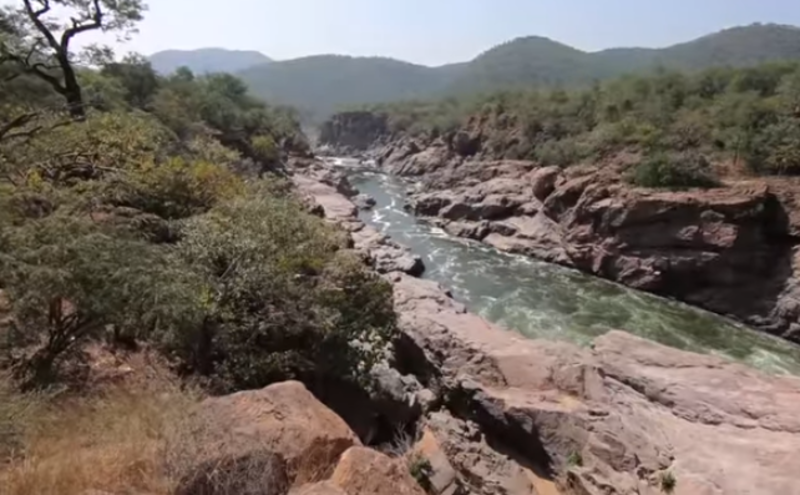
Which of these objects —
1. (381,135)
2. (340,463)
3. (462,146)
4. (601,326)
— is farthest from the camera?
Result: (381,135)

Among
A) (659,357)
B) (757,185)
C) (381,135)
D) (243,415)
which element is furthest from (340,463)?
(381,135)

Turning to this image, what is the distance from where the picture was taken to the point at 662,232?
26.2 metres

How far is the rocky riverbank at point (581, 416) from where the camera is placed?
30.7ft

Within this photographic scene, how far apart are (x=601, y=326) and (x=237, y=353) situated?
14.7 m

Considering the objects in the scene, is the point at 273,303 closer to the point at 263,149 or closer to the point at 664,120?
the point at 263,149

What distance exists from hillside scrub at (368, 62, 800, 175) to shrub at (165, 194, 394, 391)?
2451cm

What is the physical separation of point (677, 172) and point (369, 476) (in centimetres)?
2719

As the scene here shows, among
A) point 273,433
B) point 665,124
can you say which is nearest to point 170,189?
point 273,433

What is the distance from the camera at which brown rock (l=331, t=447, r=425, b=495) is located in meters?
5.22

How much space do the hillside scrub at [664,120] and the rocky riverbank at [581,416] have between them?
65.5 ft

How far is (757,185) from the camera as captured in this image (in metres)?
26.1

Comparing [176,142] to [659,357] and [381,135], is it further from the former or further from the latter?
[381,135]

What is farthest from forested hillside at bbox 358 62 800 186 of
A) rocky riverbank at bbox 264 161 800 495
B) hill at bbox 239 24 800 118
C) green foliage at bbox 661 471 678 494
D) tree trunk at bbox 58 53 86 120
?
hill at bbox 239 24 800 118

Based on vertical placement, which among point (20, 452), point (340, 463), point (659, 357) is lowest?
point (659, 357)
